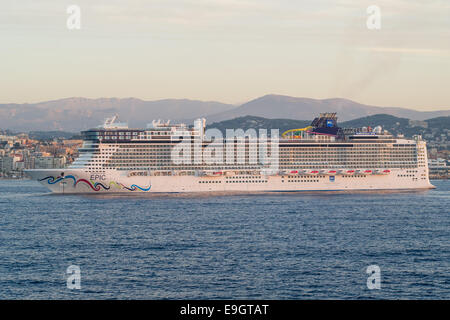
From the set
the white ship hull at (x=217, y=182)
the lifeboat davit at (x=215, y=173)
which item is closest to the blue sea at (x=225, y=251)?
the white ship hull at (x=217, y=182)

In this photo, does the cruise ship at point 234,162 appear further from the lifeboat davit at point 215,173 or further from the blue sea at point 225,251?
the blue sea at point 225,251

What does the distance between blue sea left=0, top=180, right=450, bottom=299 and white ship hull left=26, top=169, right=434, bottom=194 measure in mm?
13840

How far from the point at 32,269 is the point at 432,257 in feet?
59.2

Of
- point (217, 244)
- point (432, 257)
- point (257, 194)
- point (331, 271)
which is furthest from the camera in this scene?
point (257, 194)

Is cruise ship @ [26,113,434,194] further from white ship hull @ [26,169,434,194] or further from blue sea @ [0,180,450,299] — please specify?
blue sea @ [0,180,450,299]

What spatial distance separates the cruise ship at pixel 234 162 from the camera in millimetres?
72500

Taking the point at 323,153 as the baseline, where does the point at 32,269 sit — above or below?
below

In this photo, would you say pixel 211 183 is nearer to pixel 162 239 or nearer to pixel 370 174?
pixel 370 174

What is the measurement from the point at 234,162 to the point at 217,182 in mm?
3640

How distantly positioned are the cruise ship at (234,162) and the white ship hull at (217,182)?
107 millimetres
